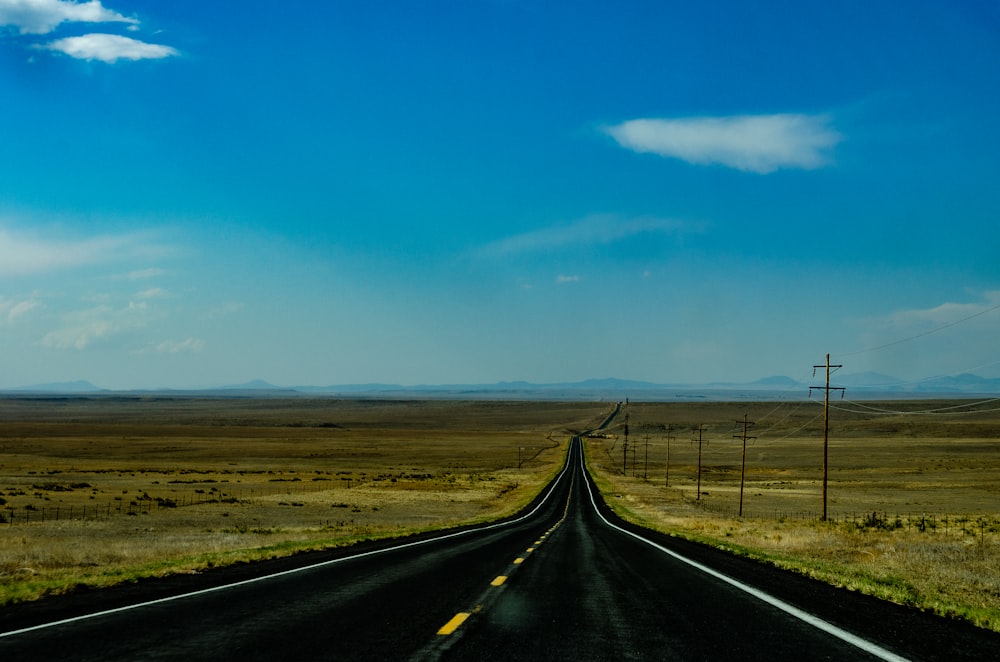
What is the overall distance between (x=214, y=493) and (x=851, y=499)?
5585cm

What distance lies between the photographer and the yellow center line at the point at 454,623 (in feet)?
26.4

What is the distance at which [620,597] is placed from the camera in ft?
35.0

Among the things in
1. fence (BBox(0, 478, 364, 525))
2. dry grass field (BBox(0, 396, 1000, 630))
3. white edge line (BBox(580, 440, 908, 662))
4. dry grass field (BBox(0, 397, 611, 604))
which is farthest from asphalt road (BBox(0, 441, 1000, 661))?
fence (BBox(0, 478, 364, 525))

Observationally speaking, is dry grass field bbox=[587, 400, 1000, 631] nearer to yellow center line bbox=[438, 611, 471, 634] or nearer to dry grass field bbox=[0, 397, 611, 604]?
yellow center line bbox=[438, 611, 471, 634]

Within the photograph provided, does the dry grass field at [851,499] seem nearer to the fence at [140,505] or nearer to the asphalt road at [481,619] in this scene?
the asphalt road at [481,619]

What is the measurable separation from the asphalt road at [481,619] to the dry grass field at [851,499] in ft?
6.19

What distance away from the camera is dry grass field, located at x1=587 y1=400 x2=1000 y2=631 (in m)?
15.5

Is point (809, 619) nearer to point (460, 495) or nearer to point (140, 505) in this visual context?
point (140, 505)

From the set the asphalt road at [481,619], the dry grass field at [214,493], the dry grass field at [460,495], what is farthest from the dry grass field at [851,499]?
the dry grass field at [214,493]

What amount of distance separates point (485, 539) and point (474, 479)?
6190cm

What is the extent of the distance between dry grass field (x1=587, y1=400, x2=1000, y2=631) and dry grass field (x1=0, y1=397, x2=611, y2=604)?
12.4 meters

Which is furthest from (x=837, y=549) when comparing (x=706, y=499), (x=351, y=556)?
(x=706, y=499)

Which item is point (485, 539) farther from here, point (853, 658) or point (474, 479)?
point (474, 479)

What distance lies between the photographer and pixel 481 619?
875 cm
